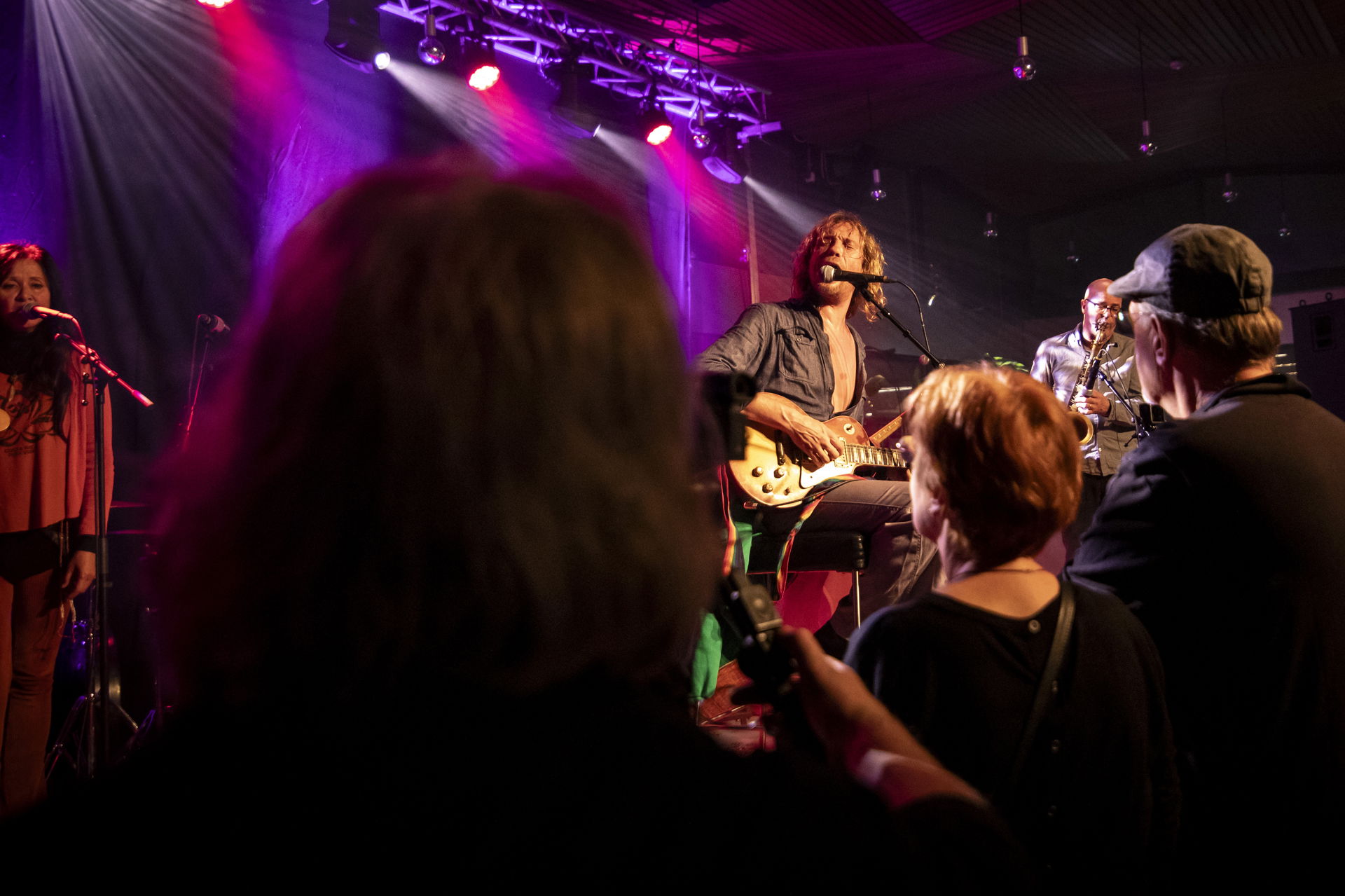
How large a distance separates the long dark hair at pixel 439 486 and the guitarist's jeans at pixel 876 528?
2.84 meters

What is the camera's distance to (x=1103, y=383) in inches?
238

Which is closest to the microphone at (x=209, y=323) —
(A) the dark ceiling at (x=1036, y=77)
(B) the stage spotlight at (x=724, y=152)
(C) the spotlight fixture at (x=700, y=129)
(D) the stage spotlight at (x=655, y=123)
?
(A) the dark ceiling at (x=1036, y=77)

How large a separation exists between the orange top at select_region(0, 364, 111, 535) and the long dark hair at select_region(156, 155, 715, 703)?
3.30 meters

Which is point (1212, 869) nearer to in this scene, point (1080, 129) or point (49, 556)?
point (49, 556)

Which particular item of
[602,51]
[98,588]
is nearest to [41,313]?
[98,588]

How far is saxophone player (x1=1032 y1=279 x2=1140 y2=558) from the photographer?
17.8 feet

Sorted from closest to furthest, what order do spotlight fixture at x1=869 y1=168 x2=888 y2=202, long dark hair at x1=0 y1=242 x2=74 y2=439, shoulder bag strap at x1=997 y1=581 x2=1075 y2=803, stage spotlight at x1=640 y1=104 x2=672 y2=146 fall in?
shoulder bag strap at x1=997 y1=581 x2=1075 y2=803, long dark hair at x1=0 y1=242 x2=74 y2=439, stage spotlight at x1=640 y1=104 x2=672 y2=146, spotlight fixture at x1=869 y1=168 x2=888 y2=202

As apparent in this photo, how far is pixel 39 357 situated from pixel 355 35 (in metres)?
3.08

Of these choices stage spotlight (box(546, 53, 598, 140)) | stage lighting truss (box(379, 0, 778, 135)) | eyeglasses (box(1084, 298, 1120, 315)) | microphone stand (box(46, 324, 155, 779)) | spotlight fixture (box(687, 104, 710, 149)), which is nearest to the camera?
microphone stand (box(46, 324, 155, 779))

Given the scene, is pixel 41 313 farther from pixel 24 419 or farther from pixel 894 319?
pixel 894 319

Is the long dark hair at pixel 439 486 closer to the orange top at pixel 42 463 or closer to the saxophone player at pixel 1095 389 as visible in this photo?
the orange top at pixel 42 463

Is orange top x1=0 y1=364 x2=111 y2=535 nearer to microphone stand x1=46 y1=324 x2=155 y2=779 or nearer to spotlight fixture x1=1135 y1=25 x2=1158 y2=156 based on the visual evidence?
microphone stand x1=46 y1=324 x2=155 y2=779

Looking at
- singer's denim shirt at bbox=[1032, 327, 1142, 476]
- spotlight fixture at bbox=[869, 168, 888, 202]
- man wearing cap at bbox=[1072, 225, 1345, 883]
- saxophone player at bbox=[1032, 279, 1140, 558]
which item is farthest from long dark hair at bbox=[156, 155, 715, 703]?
spotlight fixture at bbox=[869, 168, 888, 202]

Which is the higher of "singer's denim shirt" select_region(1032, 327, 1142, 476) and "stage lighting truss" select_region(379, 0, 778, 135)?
"stage lighting truss" select_region(379, 0, 778, 135)
